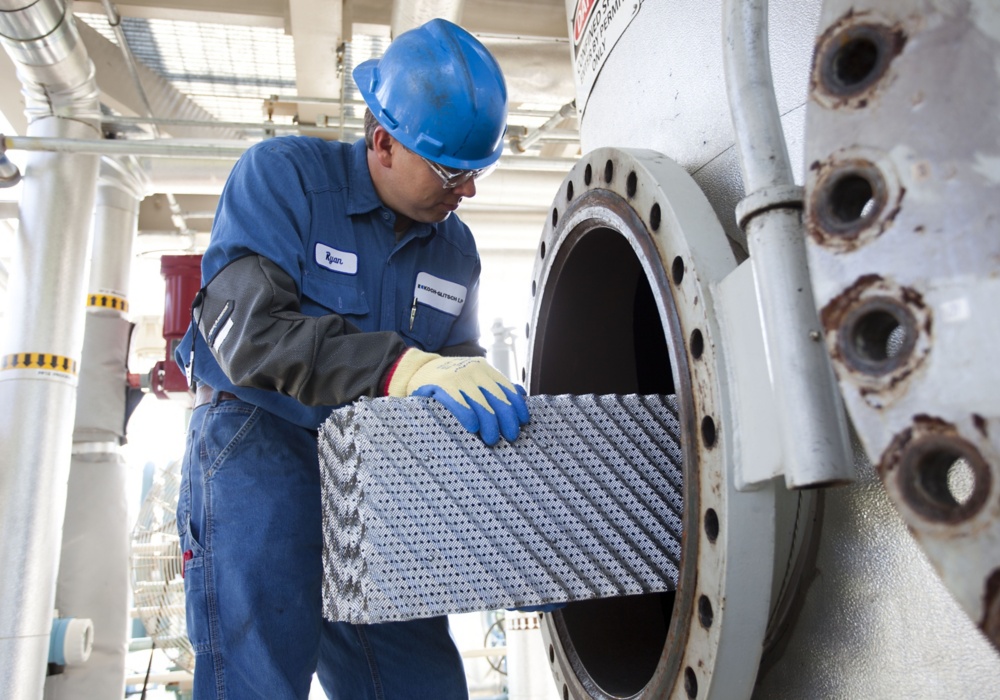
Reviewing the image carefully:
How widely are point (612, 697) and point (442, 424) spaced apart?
426 millimetres

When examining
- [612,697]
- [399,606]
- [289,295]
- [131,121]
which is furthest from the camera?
[131,121]

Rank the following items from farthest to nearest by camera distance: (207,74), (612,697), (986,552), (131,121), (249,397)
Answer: (207,74) < (131,121) < (249,397) < (612,697) < (986,552)

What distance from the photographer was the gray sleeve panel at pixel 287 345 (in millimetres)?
1140

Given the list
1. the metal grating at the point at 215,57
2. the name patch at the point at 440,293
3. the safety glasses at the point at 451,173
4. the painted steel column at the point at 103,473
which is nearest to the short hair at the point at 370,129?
the safety glasses at the point at 451,173

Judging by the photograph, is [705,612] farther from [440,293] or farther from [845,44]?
[440,293]

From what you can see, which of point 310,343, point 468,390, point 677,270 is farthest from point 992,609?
point 310,343

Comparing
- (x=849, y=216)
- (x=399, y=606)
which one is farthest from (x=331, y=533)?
(x=849, y=216)

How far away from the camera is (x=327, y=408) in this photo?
137 centimetres

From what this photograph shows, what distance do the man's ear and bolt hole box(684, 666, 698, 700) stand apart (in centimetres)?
96

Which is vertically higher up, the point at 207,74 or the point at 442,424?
the point at 207,74

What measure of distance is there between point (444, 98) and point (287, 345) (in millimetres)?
463

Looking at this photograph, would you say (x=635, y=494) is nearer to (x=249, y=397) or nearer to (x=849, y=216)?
(x=849, y=216)

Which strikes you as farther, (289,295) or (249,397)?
(249,397)

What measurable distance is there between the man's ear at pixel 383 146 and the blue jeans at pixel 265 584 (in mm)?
470
